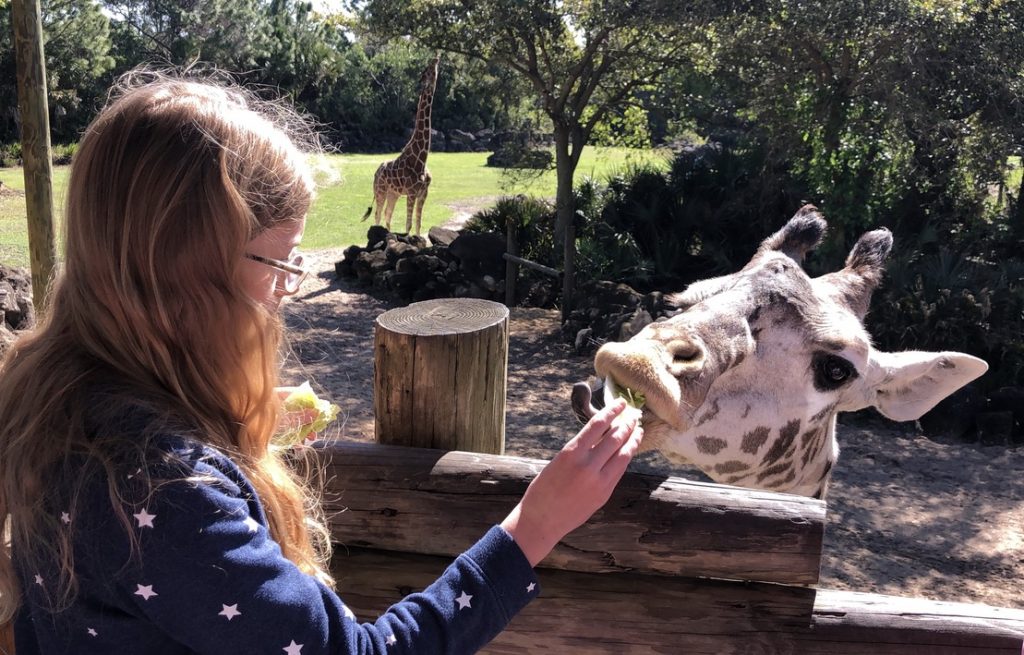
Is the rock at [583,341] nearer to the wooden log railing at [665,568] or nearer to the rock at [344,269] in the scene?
the rock at [344,269]

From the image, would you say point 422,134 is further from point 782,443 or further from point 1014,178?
point 782,443

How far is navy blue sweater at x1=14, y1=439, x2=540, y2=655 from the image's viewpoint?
1.13 m

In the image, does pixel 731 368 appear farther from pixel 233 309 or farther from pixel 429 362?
pixel 233 309

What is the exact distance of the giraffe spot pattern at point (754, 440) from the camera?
2.61 meters

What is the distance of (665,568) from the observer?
2.20 metres

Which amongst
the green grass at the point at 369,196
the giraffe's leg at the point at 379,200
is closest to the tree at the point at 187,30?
the green grass at the point at 369,196

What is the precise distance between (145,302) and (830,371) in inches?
83.2

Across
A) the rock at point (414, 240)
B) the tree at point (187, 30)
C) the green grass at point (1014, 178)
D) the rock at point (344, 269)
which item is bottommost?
the rock at point (344, 269)

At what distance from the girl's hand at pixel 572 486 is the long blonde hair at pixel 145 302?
0.40 metres

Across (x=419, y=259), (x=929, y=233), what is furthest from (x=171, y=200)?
(x=419, y=259)

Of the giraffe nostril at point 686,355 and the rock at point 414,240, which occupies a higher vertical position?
the giraffe nostril at point 686,355

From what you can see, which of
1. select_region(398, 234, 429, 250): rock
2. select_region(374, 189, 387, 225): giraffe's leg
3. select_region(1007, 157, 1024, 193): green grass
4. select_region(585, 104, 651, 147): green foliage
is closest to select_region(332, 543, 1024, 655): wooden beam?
select_region(1007, 157, 1024, 193): green grass

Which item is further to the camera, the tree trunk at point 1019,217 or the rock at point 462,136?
the rock at point 462,136

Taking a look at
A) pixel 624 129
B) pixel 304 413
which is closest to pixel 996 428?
pixel 304 413
